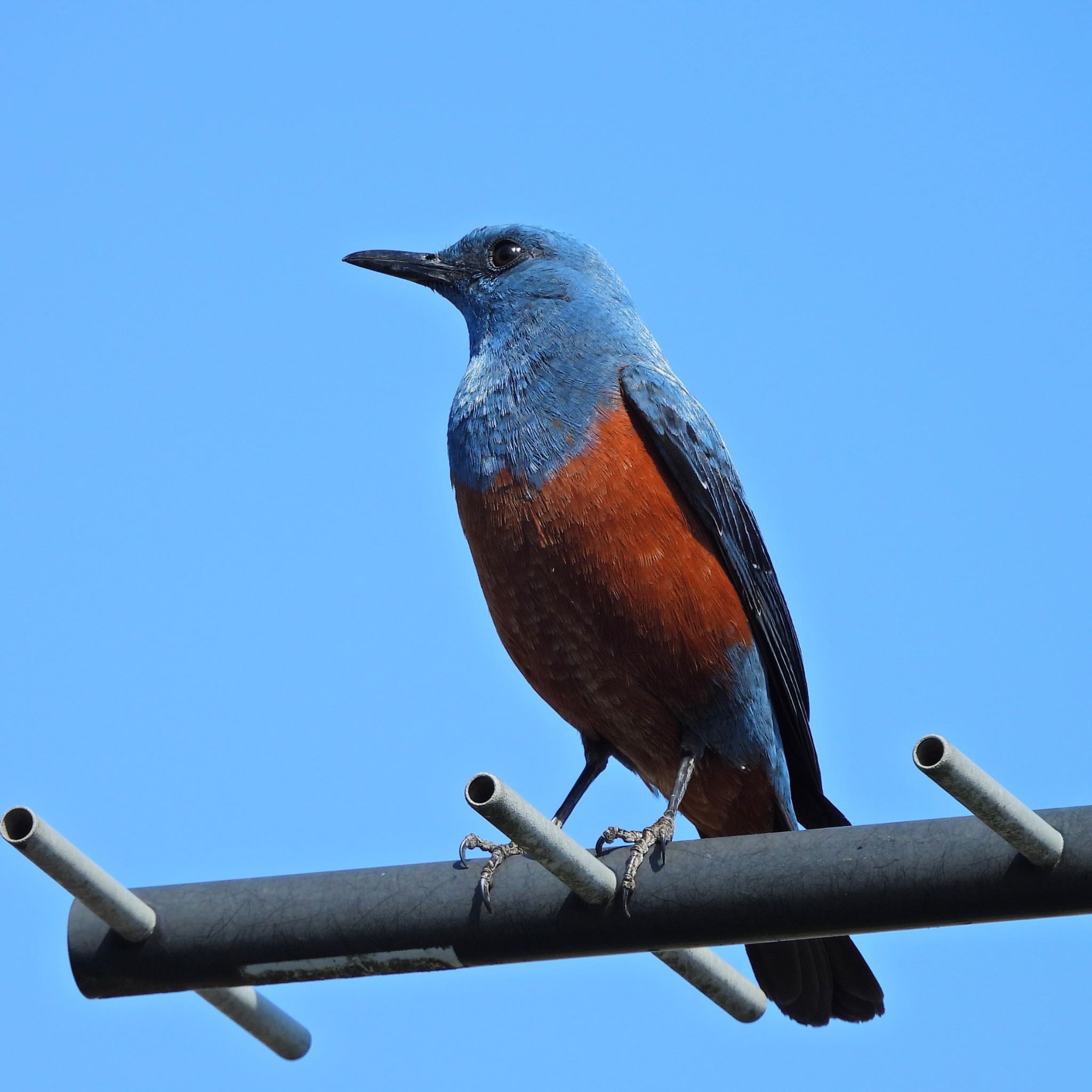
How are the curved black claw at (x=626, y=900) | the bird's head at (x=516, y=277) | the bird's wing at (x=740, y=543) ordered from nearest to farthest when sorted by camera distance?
the curved black claw at (x=626, y=900)
the bird's wing at (x=740, y=543)
the bird's head at (x=516, y=277)

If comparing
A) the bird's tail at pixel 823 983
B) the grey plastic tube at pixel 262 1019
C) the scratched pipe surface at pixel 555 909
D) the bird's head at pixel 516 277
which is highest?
the bird's head at pixel 516 277

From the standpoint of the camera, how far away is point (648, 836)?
505 centimetres

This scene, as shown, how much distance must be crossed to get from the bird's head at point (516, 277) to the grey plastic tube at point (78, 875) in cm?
340

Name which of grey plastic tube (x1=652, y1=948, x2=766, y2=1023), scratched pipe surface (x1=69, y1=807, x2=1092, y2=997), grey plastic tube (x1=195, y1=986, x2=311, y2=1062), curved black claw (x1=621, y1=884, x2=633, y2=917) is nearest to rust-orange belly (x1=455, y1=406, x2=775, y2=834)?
grey plastic tube (x1=652, y1=948, x2=766, y2=1023)

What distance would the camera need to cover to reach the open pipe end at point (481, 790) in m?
3.39

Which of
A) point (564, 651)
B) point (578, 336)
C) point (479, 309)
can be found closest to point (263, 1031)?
point (564, 651)

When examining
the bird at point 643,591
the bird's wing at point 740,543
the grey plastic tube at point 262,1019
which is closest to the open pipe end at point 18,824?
the grey plastic tube at point 262,1019

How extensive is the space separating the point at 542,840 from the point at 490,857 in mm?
706

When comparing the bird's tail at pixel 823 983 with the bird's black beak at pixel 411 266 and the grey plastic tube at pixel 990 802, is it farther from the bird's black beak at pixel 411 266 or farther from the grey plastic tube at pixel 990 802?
the bird's black beak at pixel 411 266

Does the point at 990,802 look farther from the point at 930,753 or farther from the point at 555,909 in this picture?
the point at 555,909

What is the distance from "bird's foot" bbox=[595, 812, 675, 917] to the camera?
12.7 feet

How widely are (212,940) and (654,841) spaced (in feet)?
4.80

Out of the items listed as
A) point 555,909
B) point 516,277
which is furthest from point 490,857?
point 516,277

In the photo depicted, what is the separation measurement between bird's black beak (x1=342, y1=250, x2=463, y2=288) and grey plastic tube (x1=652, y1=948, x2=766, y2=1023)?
3739 millimetres
